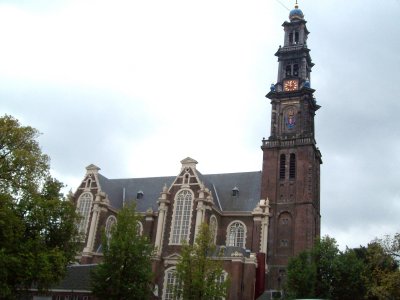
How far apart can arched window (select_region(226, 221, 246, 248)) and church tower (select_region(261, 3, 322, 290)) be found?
3.21 m

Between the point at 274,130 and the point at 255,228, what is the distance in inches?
550

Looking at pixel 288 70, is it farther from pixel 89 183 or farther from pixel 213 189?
pixel 89 183

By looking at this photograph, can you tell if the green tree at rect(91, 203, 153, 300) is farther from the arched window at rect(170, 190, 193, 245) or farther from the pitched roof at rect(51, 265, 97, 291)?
the arched window at rect(170, 190, 193, 245)

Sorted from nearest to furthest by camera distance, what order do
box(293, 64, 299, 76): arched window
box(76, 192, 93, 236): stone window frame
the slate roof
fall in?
the slate roof, box(76, 192, 93, 236): stone window frame, box(293, 64, 299, 76): arched window

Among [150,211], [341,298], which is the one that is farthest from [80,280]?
[341,298]

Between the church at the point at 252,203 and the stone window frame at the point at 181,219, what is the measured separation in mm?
118

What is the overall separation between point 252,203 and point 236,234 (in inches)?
171

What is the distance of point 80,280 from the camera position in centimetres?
5053

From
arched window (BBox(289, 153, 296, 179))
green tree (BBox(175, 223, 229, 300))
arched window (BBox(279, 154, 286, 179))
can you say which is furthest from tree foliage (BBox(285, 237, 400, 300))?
arched window (BBox(279, 154, 286, 179))

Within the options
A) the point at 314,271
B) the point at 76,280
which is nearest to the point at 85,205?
the point at 76,280

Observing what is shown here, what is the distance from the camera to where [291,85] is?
6391cm

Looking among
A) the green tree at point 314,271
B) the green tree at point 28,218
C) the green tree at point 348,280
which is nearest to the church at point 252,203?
the green tree at point 314,271

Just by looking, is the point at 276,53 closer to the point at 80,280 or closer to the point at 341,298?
the point at 341,298

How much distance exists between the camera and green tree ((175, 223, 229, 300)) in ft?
124
